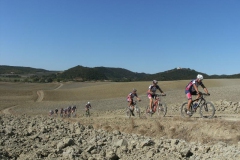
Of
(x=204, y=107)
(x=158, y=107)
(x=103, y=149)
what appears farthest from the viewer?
(x=158, y=107)

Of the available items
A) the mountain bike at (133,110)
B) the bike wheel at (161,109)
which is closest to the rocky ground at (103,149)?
the bike wheel at (161,109)

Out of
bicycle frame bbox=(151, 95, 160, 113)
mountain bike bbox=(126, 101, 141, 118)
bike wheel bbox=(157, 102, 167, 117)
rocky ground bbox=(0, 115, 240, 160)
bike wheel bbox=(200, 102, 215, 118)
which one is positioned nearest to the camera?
rocky ground bbox=(0, 115, 240, 160)

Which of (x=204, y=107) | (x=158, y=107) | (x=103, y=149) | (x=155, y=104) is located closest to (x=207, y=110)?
(x=204, y=107)

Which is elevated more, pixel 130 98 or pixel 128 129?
pixel 130 98

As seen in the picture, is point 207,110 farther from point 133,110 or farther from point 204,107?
point 133,110

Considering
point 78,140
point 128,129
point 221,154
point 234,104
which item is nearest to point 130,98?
point 128,129

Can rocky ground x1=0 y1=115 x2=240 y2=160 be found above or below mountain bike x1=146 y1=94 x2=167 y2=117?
below

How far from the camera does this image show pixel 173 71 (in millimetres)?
185000

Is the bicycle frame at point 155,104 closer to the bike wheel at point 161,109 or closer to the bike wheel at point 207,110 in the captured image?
the bike wheel at point 161,109

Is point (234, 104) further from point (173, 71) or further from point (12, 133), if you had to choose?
point (173, 71)

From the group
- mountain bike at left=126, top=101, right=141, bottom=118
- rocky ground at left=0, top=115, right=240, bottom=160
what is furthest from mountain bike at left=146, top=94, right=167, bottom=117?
rocky ground at left=0, top=115, right=240, bottom=160

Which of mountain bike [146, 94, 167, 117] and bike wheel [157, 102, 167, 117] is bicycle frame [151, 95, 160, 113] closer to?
mountain bike [146, 94, 167, 117]

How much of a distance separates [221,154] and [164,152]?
58.3 inches

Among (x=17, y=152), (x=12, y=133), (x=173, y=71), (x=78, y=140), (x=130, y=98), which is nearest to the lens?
(x=17, y=152)
